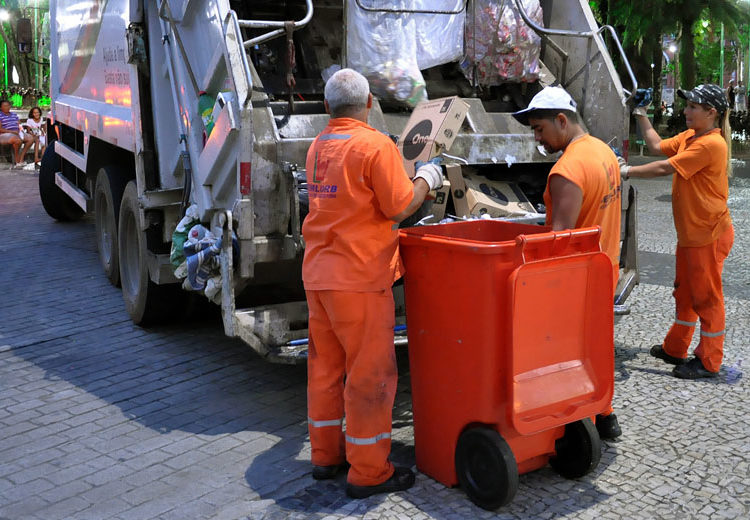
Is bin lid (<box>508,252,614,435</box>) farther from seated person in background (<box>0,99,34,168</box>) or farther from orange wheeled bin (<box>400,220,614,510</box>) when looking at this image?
seated person in background (<box>0,99,34,168</box>)

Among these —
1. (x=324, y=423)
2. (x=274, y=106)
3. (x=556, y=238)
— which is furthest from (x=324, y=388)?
(x=274, y=106)

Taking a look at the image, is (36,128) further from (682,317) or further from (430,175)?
(430,175)

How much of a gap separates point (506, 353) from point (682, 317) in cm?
210

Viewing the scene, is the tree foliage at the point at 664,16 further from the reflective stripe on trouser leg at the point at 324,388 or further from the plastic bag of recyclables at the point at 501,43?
the reflective stripe on trouser leg at the point at 324,388

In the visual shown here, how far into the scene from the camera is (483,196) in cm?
462

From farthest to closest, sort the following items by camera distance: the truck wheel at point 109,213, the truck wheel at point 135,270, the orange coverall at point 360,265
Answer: the truck wheel at point 109,213, the truck wheel at point 135,270, the orange coverall at point 360,265

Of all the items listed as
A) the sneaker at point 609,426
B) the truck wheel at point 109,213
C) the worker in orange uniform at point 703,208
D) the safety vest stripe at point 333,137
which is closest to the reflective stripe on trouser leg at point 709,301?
the worker in orange uniform at point 703,208

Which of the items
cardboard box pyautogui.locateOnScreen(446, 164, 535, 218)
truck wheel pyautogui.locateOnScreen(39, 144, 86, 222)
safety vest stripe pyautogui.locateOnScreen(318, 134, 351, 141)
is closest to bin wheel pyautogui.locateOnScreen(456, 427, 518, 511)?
safety vest stripe pyautogui.locateOnScreen(318, 134, 351, 141)

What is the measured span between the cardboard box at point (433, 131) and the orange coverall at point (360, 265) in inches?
25.1

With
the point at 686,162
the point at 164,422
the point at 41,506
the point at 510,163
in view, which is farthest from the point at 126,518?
the point at 686,162

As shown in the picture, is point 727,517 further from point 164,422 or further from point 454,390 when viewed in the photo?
point 164,422

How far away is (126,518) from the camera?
10.2ft

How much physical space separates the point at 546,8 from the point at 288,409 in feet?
10.3

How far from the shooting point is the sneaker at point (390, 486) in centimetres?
321
